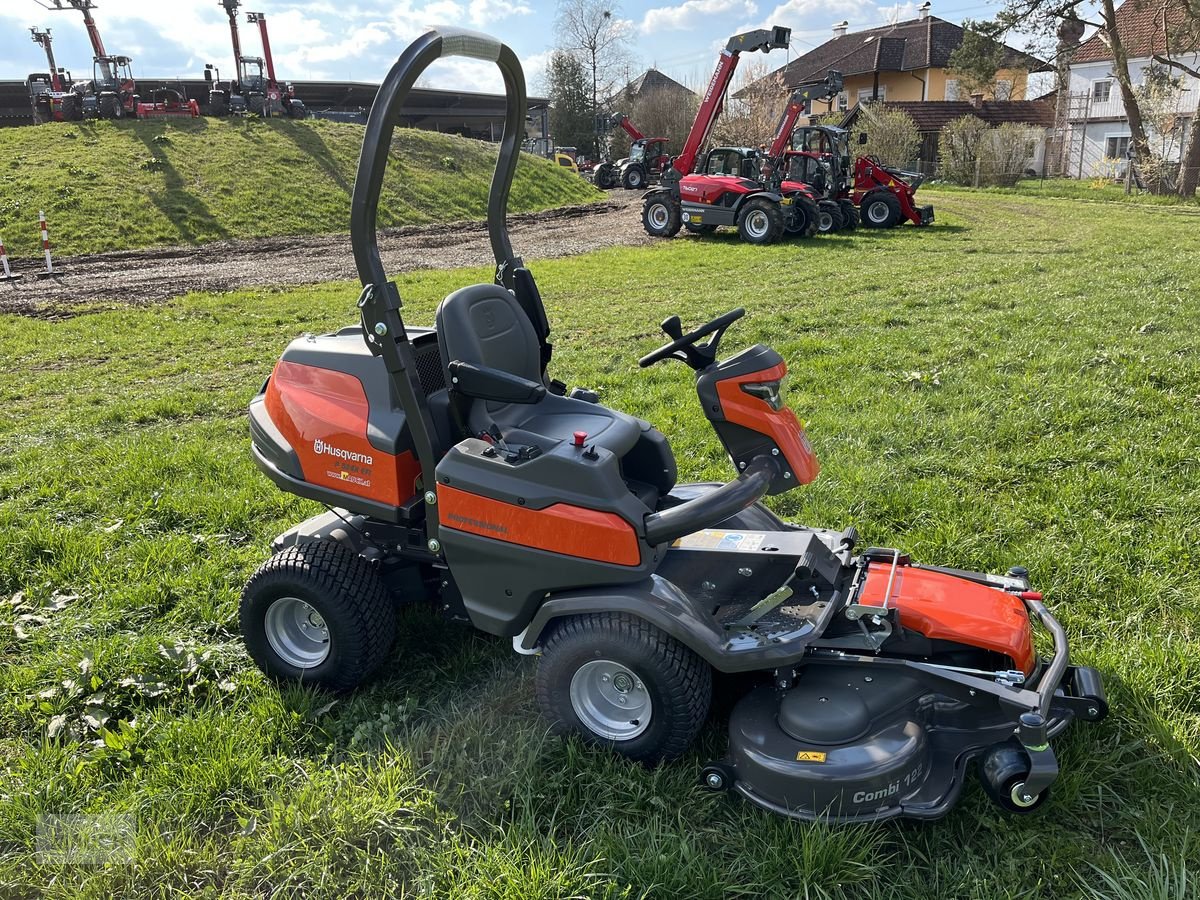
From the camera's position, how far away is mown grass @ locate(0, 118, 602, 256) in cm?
1853

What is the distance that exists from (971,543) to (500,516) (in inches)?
98.3

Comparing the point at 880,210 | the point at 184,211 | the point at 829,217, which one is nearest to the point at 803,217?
the point at 829,217

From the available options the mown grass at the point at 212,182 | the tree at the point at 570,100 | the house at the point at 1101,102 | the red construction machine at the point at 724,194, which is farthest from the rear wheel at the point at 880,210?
the tree at the point at 570,100

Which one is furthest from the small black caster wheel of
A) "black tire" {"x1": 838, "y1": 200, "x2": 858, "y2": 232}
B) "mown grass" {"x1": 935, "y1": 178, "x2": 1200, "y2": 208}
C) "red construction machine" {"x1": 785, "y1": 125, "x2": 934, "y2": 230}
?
"mown grass" {"x1": 935, "y1": 178, "x2": 1200, "y2": 208}

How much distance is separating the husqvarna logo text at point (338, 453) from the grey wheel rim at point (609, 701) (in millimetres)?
1104

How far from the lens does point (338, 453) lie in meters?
3.23

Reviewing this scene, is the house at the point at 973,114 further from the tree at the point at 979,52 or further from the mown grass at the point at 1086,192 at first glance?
the tree at the point at 979,52

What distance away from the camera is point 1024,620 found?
282cm

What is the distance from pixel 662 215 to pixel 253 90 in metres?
18.8

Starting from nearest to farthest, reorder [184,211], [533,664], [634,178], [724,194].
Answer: [533,664], [724,194], [184,211], [634,178]

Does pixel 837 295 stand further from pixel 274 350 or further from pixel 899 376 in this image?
pixel 274 350

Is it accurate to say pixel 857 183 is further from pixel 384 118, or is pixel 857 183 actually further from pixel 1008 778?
pixel 1008 778

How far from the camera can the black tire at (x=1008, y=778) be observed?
94.0 inches

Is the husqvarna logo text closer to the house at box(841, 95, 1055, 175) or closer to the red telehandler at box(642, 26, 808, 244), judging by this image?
the red telehandler at box(642, 26, 808, 244)
